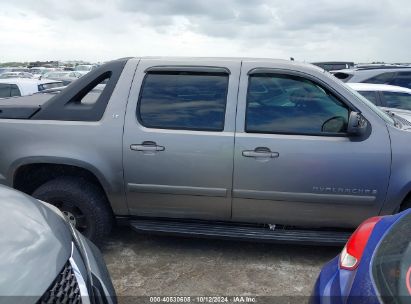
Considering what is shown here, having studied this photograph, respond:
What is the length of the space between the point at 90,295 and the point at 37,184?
7.40ft

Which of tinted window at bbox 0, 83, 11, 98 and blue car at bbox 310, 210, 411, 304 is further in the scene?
tinted window at bbox 0, 83, 11, 98

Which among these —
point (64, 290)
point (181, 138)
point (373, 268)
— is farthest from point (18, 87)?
point (373, 268)

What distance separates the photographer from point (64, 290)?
5.46 ft

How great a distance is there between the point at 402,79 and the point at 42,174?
753 cm

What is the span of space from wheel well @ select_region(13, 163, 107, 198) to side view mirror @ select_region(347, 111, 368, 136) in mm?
2287

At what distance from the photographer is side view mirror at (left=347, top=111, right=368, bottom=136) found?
2947 mm

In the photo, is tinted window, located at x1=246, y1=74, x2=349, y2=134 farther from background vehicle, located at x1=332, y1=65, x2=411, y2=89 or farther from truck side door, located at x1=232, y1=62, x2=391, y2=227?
background vehicle, located at x1=332, y1=65, x2=411, y2=89

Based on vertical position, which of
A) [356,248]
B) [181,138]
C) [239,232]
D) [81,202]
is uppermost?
A: [181,138]

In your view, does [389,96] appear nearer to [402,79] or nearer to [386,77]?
[386,77]

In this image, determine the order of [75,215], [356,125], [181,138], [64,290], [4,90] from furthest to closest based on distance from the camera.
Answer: [4,90] < [75,215] < [181,138] < [356,125] < [64,290]

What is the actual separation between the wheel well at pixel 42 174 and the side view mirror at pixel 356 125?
7.50ft

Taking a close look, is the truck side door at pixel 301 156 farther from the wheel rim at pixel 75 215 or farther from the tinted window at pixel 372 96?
the tinted window at pixel 372 96

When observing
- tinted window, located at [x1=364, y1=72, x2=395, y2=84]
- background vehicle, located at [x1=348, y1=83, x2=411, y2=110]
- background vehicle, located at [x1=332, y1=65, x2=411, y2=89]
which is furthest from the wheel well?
tinted window, located at [x1=364, y1=72, x2=395, y2=84]

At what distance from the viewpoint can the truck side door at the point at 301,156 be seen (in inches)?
121
